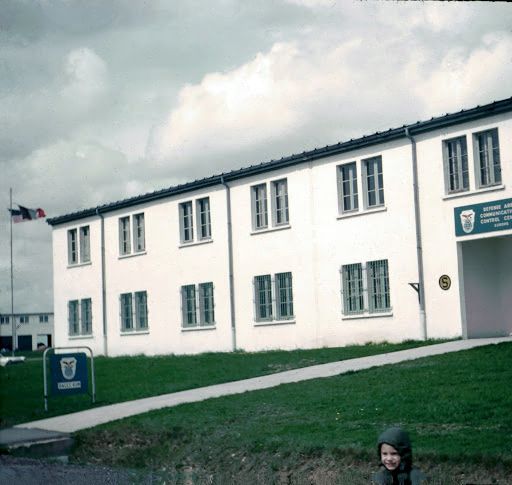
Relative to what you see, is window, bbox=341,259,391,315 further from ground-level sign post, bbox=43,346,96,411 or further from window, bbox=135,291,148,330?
ground-level sign post, bbox=43,346,96,411

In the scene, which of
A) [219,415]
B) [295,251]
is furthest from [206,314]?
[219,415]

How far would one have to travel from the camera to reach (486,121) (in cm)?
2395

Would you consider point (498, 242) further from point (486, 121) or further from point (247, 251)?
point (247, 251)

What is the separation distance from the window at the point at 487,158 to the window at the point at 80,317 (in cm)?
1958

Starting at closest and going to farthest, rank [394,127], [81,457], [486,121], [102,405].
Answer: [81,457]
[102,405]
[486,121]
[394,127]

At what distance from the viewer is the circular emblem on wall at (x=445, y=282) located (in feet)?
81.9

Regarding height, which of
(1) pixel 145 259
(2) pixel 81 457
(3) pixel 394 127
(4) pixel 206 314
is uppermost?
(3) pixel 394 127

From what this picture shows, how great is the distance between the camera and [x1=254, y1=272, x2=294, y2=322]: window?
3017cm

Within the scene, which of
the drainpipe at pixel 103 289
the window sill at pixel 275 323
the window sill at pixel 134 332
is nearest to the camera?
the window sill at pixel 275 323

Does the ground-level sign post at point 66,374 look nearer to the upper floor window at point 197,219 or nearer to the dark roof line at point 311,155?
the dark roof line at point 311,155

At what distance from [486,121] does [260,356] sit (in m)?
8.96

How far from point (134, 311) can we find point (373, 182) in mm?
12703

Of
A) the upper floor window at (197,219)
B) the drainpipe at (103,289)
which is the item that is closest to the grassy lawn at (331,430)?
the upper floor window at (197,219)

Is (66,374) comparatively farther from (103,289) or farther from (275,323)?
(103,289)
